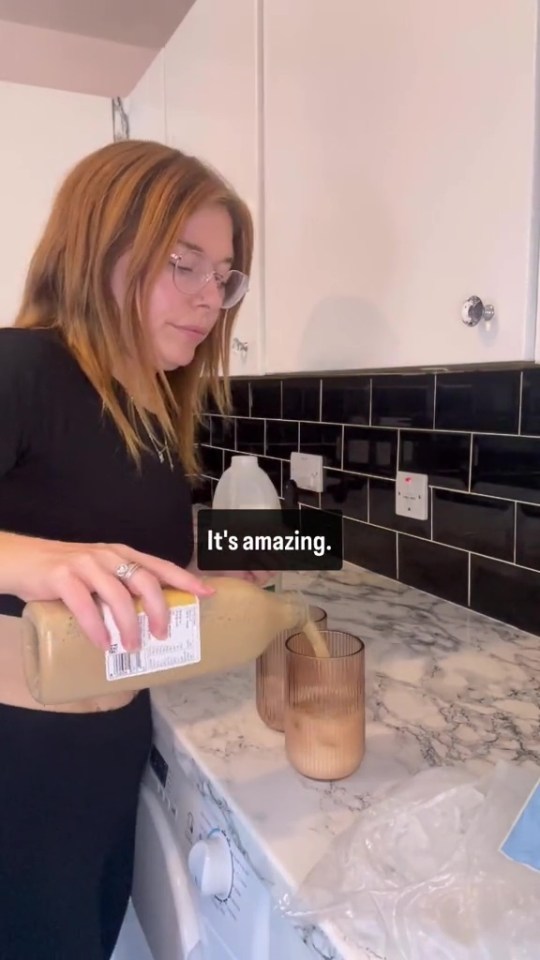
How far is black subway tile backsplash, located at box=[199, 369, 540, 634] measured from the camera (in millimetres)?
1076

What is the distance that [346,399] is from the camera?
1445 mm

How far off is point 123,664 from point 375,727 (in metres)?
0.37

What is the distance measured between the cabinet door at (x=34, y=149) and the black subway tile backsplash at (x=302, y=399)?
0.79 m

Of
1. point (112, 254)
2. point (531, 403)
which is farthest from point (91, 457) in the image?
point (531, 403)

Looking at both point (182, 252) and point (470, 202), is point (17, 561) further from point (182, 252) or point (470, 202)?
point (470, 202)

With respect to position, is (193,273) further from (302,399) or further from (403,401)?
(302,399)

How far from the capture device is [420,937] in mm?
460

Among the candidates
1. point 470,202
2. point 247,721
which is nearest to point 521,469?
point 470,202

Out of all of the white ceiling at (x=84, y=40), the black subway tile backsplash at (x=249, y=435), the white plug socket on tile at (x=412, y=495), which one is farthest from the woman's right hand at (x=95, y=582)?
the white ceiling at (x=84, y=40)

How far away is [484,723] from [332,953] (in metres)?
0.38

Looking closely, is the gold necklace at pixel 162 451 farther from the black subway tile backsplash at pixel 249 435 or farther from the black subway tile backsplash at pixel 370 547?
the black subway tile backsplash at pixel 249 435

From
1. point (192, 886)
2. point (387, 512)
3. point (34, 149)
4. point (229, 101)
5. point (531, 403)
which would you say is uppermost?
point (34, 149)

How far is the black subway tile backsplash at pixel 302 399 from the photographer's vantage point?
154cm

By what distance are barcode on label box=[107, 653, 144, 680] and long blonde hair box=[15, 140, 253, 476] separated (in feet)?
1.08
